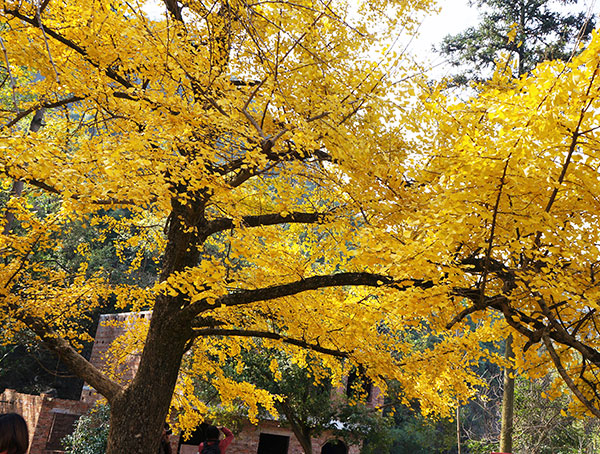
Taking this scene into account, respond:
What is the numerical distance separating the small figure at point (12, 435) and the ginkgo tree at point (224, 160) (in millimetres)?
1962

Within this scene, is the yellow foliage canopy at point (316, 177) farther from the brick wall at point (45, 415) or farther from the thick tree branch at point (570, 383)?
the brick wall at point (45, 415)

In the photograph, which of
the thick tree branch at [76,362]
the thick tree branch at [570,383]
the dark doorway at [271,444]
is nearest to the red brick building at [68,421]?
the dark doorway at [271,444]

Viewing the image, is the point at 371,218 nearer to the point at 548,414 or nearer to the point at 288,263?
the point at 288,263

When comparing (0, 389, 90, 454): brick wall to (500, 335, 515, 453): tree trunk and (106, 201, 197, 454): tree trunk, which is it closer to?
(106, 201, 197, 454): tree trunk

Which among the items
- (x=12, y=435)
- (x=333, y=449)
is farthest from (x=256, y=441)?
(x=12, y=435)

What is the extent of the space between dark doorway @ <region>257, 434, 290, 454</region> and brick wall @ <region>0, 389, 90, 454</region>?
7844 mm

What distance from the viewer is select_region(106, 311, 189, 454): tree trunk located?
19.7ft

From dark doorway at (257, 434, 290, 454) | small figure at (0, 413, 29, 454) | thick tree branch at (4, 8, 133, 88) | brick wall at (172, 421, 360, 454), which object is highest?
thick tree branch at (4, 8, 133, 88)

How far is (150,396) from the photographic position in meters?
6.21

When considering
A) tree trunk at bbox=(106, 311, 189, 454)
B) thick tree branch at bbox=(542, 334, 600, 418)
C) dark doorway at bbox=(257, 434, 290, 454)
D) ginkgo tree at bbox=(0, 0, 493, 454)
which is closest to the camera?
thick tree branch at bbox=(542, 334, 600, 418)

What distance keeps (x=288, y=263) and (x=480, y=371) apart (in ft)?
110

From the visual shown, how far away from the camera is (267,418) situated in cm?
1705

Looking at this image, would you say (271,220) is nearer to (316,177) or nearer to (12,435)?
(316,177)

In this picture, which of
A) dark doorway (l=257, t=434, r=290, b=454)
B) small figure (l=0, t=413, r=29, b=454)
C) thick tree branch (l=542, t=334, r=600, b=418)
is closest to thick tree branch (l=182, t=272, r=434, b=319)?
thick tree branch (l=542, t=334, r=600, b=418)
